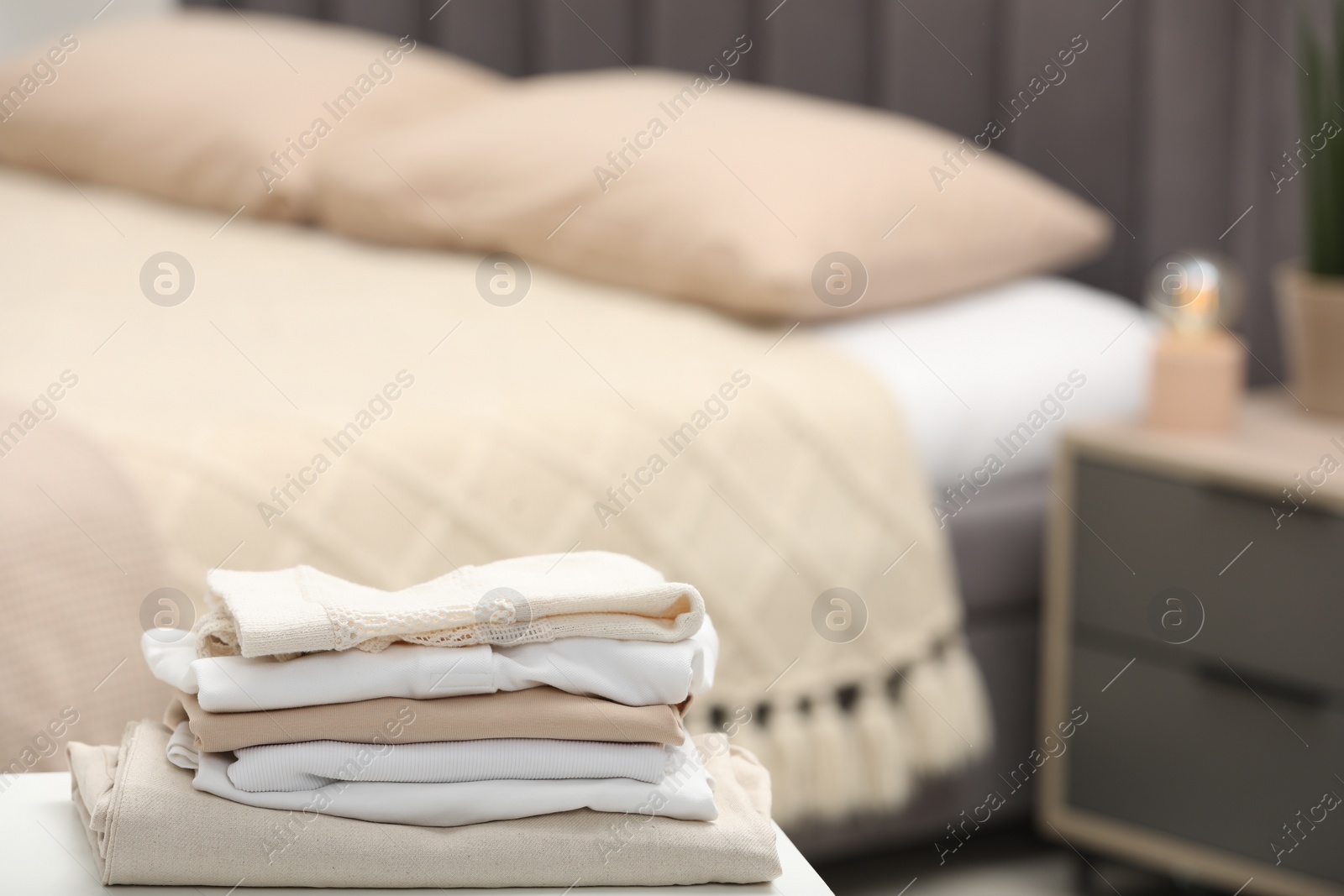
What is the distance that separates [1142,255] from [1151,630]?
2.22ft

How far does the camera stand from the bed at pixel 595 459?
4.01 ft

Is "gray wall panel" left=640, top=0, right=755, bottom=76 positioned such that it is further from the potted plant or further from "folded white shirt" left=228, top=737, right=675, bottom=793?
"folded white shirt" left=228, top=737, right=675, bottom=793

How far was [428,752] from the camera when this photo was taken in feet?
2.22

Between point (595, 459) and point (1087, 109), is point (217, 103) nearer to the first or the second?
point (595, 459)

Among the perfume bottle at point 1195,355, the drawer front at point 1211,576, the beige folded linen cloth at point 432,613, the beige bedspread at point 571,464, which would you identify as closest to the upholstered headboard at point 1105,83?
the perfume bottle at point 1195,355

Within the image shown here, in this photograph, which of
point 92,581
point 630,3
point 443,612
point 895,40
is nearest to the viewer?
point 443,612

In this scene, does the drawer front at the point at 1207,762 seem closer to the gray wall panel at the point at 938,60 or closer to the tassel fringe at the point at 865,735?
the tassel fringe at the point at 865,735

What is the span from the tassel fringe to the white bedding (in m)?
0.24

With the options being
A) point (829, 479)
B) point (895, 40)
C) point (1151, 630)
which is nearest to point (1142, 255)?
point (895, 40)

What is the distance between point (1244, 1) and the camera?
2008mm

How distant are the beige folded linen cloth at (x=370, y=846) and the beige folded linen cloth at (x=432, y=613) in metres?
0.07

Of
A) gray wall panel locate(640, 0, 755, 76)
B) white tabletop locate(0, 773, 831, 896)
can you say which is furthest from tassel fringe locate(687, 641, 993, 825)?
gray wall panel locate(640, 0, 755, 76)

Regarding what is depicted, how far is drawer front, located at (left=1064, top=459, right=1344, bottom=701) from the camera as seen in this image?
1526 millimetres

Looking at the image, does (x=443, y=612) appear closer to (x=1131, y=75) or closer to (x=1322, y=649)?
(x=1322, y=649)
